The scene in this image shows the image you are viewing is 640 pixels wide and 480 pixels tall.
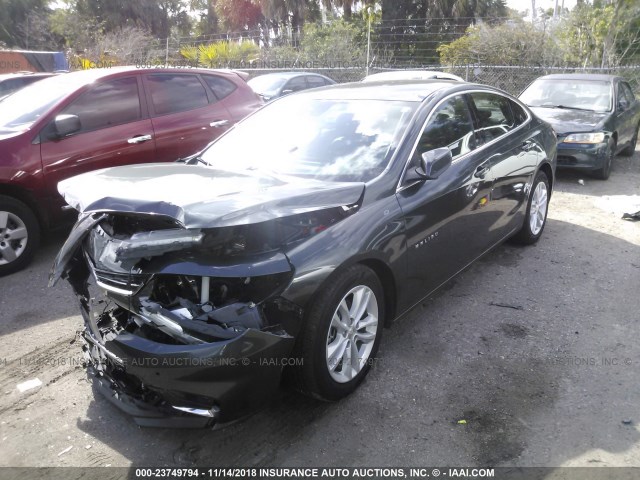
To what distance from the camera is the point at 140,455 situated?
259cm

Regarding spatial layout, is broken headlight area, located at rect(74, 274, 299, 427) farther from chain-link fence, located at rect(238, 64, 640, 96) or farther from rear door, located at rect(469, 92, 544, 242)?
chain-link fence, located at rect(238, 64, 640, 96)

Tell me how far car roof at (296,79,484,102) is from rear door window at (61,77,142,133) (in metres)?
2.35

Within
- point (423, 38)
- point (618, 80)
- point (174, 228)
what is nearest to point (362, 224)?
point (174, 228)

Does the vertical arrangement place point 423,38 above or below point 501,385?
above

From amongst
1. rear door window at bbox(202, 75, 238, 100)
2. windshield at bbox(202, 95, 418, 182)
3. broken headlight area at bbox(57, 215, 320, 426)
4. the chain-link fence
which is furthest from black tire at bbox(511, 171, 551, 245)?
the chain-link fence

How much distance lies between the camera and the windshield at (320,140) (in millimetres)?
3303

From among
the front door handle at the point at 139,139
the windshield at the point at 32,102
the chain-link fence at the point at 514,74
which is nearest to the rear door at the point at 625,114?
the chain-link fence at the point at 514,74

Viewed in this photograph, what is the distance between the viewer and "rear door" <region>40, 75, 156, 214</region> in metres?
4.96

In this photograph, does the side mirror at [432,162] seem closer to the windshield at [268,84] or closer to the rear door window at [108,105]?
the rear door window at [108,105]

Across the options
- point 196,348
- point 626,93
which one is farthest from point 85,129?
point 626,93

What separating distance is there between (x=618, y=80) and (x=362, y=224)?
8.62 m

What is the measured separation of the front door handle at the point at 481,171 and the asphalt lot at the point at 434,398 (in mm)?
1012

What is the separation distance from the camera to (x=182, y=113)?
6062 mm

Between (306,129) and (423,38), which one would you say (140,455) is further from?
(423,38)
